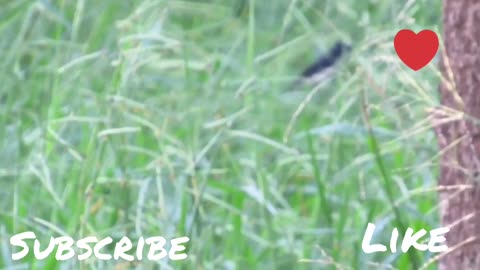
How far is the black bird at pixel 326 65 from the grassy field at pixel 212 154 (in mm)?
56

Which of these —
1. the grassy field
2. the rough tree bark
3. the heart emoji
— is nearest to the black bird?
the grassy field

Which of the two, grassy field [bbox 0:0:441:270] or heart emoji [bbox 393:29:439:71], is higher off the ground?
heart emoji [bbox 393:29:439:71]

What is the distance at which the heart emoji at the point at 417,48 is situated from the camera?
2160 millimetres

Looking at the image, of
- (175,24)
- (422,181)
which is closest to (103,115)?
(422,181)

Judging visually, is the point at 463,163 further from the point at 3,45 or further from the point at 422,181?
the point at 3,45

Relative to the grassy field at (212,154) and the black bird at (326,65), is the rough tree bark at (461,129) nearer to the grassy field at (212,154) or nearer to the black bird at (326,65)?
the grassy field at (212,154)

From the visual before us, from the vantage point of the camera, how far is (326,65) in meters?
3.68

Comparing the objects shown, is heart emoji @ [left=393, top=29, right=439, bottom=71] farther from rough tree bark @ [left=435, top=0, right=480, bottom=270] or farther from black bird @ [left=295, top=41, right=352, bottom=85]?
black bird @ [left=295, top=41, right=352, bottom=85]

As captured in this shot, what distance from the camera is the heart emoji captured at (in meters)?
2.16

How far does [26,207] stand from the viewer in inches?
116

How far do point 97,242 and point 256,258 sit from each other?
17.1 inches

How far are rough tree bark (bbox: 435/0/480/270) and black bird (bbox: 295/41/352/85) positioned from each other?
1.28 meters

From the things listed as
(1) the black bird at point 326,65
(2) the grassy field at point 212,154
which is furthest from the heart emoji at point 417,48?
(1) the black bird at point 326,65

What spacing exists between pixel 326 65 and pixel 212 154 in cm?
107
